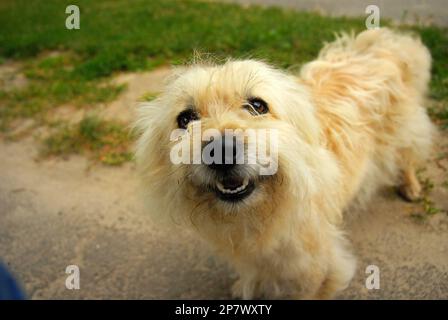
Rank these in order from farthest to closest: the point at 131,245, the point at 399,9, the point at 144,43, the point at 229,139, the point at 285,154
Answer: the point at 144,43, the point at 399,9, the point at 131,245, the point at 285,154, the point at 229,139

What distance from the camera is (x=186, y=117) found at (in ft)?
7.70

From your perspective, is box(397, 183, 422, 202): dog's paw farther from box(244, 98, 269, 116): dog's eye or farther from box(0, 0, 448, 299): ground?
box(244, 98, 269, 116): dog's eye

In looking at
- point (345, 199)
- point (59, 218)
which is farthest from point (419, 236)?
point (59, 218)

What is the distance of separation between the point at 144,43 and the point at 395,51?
Answer: 4128mm

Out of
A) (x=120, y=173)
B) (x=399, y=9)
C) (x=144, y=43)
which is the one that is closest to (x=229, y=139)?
(x=120, y=173)

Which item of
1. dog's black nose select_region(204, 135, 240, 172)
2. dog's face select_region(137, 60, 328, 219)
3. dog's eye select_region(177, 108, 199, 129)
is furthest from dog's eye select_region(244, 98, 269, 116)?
dog's black nose select_region(204, 135, 240, 172)

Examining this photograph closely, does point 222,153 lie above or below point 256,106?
below

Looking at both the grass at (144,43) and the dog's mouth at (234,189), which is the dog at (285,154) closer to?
the dog's mouth at (234,189)

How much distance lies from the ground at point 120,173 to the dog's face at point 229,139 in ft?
2.18

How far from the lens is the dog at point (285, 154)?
215 centimetres

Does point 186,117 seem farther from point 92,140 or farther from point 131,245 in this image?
point 92,140

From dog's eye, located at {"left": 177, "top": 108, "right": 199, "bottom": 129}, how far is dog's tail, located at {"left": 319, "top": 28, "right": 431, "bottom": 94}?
160cm

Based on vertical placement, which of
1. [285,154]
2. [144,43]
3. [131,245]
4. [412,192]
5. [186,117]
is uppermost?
[144,43]
